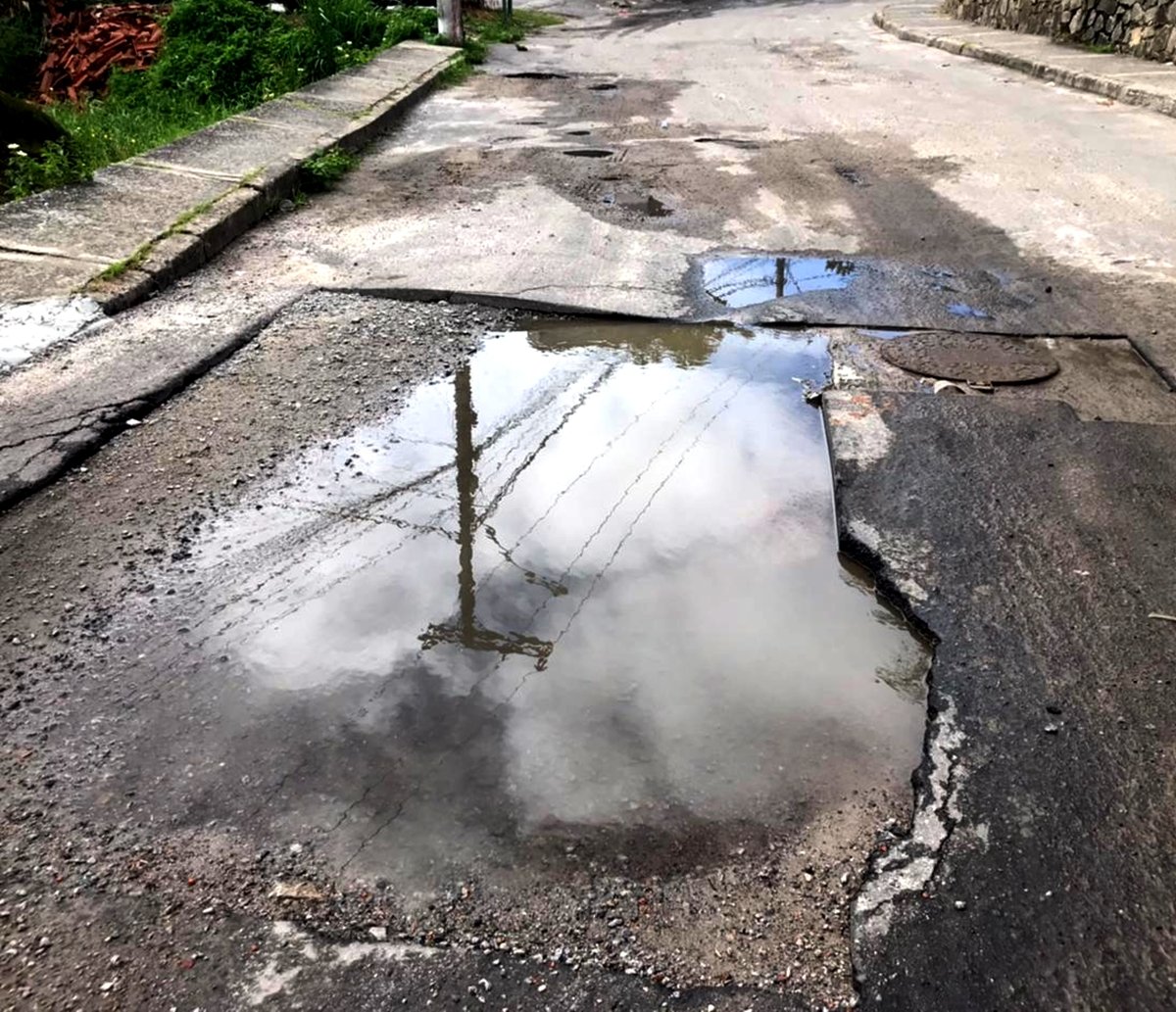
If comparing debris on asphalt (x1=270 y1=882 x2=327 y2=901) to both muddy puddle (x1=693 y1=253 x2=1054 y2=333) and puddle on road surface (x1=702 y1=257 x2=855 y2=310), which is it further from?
puddle on road surface (x1=702 y1=257 x2=855 y2=310)

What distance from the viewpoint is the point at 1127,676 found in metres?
2.65

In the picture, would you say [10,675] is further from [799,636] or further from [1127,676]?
[1127,676]

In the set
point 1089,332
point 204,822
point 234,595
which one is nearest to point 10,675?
point 234,595

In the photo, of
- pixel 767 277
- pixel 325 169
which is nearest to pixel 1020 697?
pixel 767 277

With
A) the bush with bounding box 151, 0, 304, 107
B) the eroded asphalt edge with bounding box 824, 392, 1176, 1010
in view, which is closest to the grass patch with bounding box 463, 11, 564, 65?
the bush with bounding box 151, 0, 304, 107

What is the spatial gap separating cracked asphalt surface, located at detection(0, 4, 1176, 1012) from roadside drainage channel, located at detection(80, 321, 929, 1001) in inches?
0.7

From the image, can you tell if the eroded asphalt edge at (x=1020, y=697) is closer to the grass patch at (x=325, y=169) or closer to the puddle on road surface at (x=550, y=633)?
the puddle on road surface at (x=550, y=633)

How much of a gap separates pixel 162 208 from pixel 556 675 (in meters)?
4.77

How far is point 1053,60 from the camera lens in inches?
509

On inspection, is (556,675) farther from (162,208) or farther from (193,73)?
(193,73)

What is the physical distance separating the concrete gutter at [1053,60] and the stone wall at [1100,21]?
18 centimetres

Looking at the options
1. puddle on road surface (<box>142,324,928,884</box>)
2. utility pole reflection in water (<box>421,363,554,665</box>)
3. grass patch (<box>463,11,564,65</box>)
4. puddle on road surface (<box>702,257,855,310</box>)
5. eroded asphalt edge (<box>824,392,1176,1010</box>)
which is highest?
eroded asphalt edge (<box>824,392,1176,1010</box>)

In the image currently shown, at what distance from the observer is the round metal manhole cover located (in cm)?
436

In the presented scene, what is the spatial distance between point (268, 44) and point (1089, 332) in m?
10.3
